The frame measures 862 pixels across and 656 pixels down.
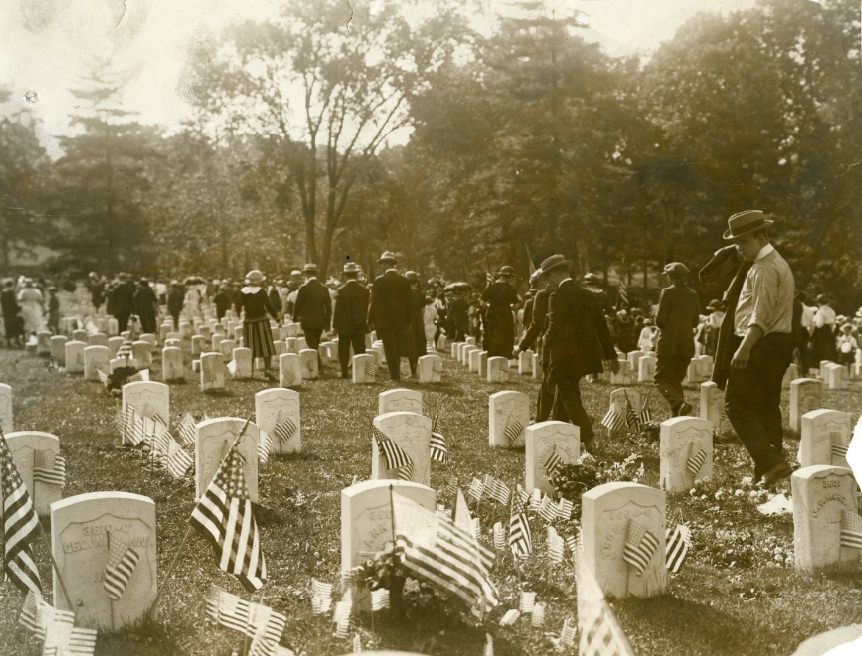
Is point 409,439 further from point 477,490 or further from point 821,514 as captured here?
point 821,514

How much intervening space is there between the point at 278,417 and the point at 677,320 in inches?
198

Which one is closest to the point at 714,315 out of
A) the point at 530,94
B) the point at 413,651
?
the point at 530,94

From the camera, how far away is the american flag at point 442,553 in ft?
16.2

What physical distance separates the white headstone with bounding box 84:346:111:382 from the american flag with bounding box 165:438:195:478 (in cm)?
801

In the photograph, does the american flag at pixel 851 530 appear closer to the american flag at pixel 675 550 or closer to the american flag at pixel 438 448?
the american flag at pixel 675 550

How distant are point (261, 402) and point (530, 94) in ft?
13.9

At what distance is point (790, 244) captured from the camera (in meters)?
8.79

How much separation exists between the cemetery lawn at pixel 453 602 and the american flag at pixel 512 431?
0.27m

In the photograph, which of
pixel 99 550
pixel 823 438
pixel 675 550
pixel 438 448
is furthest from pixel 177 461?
pixel 823 438

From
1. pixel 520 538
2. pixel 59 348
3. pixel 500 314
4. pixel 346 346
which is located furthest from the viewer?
pixel 59 348

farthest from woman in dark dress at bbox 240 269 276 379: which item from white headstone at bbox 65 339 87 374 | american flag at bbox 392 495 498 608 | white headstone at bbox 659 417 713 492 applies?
american flag at bbox 392 495 498 608

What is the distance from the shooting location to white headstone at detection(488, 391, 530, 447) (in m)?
9.70

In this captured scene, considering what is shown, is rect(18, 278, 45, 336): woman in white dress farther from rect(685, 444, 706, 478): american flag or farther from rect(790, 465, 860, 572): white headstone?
rect(790, 465, 860, 572): white headstone

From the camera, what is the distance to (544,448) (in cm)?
759
